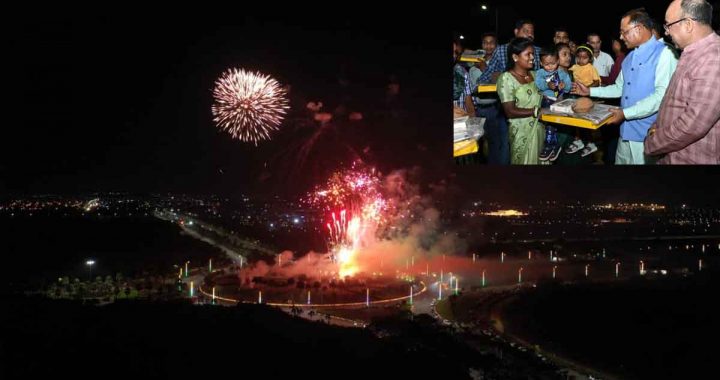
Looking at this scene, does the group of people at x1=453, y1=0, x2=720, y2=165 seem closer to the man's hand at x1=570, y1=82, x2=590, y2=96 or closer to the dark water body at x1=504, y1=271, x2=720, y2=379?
the man's hand at x1=570, y1=82, x2=590, y2=96

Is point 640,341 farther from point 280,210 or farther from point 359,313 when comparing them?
point 280,210

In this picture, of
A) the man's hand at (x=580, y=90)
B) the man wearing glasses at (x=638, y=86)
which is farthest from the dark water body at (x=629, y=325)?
the man's hand at (x=580, y=90)

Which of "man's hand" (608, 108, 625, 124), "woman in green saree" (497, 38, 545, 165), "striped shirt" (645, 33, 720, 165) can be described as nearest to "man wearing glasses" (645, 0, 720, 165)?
"striped shirt" (645, 33, 720, 165)

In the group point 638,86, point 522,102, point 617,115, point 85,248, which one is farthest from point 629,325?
point 85,248

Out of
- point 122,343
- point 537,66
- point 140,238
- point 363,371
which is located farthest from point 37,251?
point 537,66

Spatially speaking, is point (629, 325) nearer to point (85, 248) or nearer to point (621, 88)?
point (621, 88)
